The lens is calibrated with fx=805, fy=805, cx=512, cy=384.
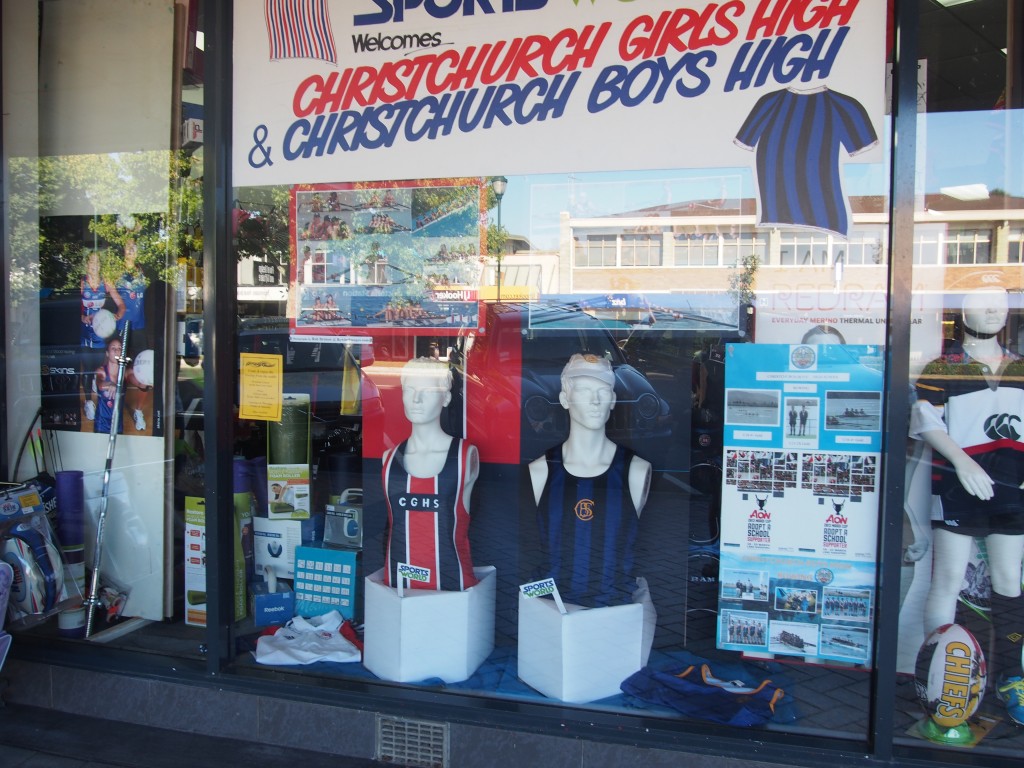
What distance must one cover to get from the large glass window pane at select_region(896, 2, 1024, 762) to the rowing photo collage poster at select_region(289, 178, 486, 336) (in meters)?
1.74

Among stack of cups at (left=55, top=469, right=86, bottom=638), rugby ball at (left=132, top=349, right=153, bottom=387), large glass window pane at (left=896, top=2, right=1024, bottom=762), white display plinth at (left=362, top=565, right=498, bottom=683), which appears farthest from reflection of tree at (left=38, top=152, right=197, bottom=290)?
large glass window pane at (left=896, top=2, right=1024, bottom=762)

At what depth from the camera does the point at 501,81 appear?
120 inches

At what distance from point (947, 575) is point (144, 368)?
3485 millimetres

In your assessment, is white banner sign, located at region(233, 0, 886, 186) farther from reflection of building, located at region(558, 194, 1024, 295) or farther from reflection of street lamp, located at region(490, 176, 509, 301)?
reflection of building, located at region(558, 194, 1024, 295)

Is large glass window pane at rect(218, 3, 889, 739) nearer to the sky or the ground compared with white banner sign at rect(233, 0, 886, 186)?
Result: nearer to the ground

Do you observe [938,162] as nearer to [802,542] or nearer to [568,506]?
[802,542]

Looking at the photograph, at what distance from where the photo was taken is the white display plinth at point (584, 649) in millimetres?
2988

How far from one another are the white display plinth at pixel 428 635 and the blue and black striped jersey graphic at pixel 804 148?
1.90 metres

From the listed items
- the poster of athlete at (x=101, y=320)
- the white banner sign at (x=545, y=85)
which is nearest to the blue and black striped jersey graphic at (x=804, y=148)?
the white banner sign at (x=545, y=85)

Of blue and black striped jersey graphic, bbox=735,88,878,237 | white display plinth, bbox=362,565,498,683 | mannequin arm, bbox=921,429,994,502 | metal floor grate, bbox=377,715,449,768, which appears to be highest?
blue and black striped jersey graphic, bbox=735,88,878,237

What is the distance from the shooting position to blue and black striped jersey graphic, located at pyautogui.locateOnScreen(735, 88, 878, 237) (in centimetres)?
275

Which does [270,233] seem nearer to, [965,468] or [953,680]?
[965,468]

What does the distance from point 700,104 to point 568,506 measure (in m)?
1.59

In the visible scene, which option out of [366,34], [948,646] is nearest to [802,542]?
[948,646]
